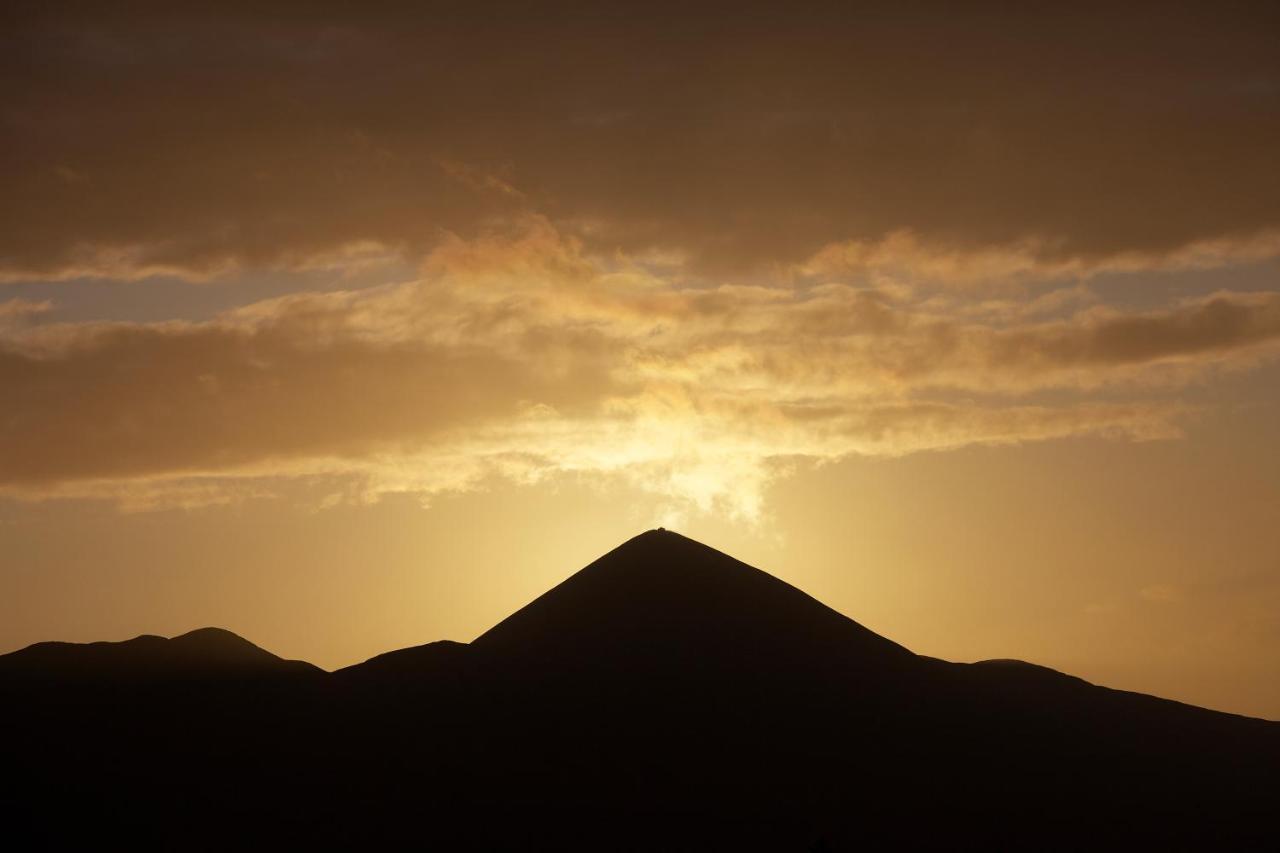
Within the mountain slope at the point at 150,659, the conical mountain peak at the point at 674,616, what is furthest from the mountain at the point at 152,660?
the conical mountain peak at the point at 674,616

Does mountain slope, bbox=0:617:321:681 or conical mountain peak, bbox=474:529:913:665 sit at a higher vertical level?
conical mountain peak, bbox=474:529:913:665

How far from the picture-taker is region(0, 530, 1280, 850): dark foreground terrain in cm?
7362

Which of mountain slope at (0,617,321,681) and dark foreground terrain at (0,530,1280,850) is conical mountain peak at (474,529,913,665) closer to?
dark foreground terrain at (0,530,1280,850)

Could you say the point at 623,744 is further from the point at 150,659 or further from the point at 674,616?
the point at 150,659

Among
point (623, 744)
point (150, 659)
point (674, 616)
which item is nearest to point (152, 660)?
point (150, 659)

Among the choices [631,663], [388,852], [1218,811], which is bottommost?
[388,852]

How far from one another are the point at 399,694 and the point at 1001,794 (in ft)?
116

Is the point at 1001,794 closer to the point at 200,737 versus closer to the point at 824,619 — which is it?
the point at 824,619

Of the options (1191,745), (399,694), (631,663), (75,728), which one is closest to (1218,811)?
(1191,745)

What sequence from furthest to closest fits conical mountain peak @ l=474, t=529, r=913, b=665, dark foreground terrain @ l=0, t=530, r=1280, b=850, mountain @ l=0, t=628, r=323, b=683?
conical mountain peak @ l=474, t=529, r=913, b=665
mountain @ l=0, t=628, r=323, b=683
dark foreground terrain @ l=0, t=530, r=1280, b=850

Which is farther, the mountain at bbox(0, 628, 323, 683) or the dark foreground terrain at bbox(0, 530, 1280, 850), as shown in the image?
the mountain at bbox(0, 628, 323, 683)

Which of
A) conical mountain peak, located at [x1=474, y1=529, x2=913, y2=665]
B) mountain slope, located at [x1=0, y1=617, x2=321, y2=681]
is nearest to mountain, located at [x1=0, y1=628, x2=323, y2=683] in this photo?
mountain slope, located at [x1=0, y1=617, x2=321, y2=681]

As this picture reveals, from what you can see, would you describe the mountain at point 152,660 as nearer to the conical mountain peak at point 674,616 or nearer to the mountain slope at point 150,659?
the mountain slope at point 150,659

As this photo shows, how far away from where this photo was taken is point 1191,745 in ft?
301
